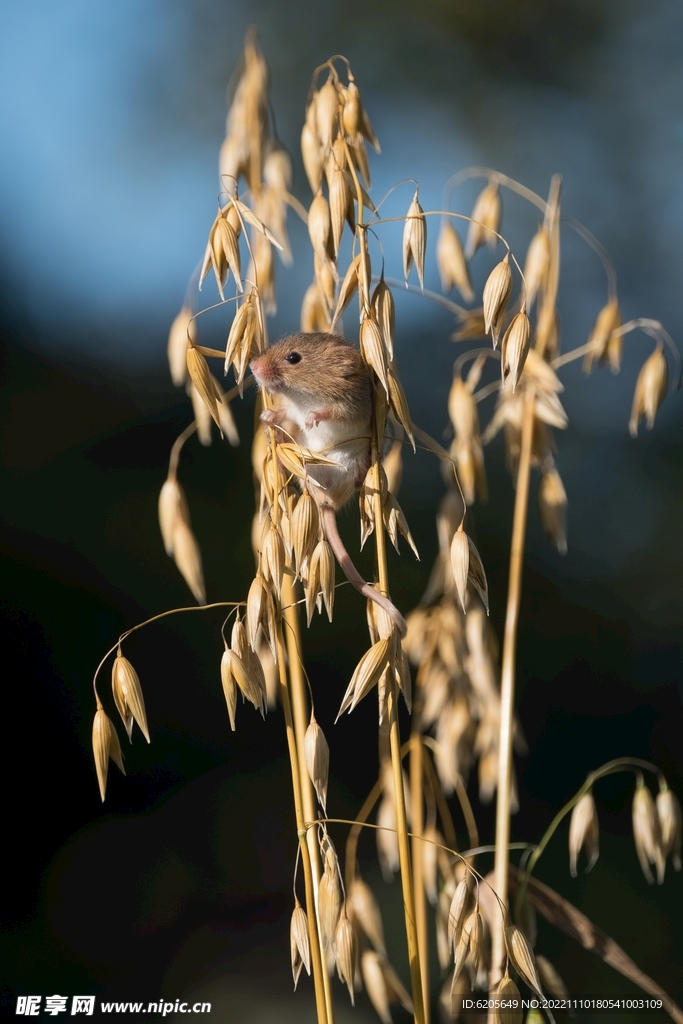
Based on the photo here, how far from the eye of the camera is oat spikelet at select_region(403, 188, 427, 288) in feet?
2.56

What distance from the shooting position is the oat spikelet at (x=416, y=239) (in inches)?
30.8

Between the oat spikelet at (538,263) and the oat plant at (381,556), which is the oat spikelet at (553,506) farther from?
the oat spikelet at (538,263)

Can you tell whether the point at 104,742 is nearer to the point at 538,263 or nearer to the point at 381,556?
the point at 381,556

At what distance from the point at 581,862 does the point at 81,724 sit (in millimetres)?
2319

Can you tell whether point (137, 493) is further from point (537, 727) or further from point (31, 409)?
point (537, 727)

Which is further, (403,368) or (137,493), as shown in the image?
(403,368)

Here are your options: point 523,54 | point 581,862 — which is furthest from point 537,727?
point 523,54

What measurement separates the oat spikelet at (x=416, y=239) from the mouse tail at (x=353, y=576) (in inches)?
10.6

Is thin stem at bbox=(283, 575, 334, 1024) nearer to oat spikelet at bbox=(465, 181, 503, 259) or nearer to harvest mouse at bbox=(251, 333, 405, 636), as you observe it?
harvest mouse at bbox=(251, 333, 405, 636)

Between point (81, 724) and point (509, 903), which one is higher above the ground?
point (509, 903)

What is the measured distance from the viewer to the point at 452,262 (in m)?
1.18

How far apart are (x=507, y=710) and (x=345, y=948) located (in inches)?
12.9

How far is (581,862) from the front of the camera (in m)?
3.55

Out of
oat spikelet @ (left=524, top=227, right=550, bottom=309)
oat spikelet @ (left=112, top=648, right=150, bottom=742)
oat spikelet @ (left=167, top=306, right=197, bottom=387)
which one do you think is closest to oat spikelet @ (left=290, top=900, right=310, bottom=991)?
oat spikelet @ (left=112, top=648, right=150, bottom=742)
